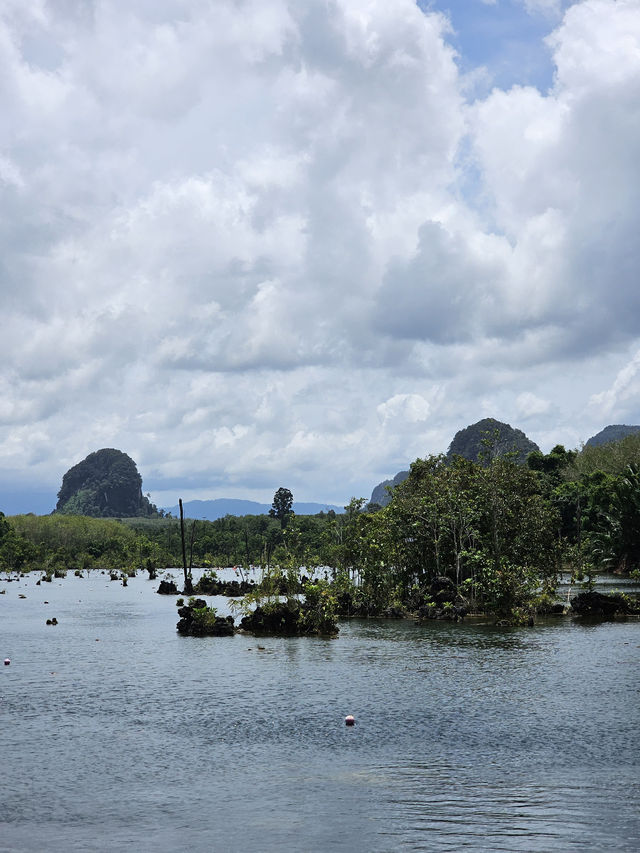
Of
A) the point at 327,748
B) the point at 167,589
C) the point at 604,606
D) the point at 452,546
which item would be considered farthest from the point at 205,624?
the point at 167,589

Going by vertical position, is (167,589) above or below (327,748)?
above

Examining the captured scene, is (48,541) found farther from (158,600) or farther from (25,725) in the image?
(25,725)

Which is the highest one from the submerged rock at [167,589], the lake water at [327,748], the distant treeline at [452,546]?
the distant treeline at [452,546]

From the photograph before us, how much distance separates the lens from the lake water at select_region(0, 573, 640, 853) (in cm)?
1336

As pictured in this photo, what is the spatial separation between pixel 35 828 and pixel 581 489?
9737cm

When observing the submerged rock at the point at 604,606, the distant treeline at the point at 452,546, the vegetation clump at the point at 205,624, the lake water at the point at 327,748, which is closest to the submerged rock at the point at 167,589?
the distant treeline at the point at 452,546

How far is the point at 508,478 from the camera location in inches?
2015

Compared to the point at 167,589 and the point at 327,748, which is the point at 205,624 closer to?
the point at 327,748

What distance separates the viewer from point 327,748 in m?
19.3

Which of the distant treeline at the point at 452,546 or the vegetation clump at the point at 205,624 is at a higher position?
the distant treeline at the point at 452,546

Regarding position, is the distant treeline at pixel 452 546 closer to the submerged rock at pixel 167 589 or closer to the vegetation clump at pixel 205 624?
the vegetation clump at pixel 205 624

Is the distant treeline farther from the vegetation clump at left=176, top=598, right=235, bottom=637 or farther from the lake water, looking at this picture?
the lake water

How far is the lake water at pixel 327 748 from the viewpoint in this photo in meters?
13.4

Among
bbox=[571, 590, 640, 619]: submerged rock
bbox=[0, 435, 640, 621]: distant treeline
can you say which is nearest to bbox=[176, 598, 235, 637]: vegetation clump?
bbox=[0, 435, 640, 621]: distant treeline
